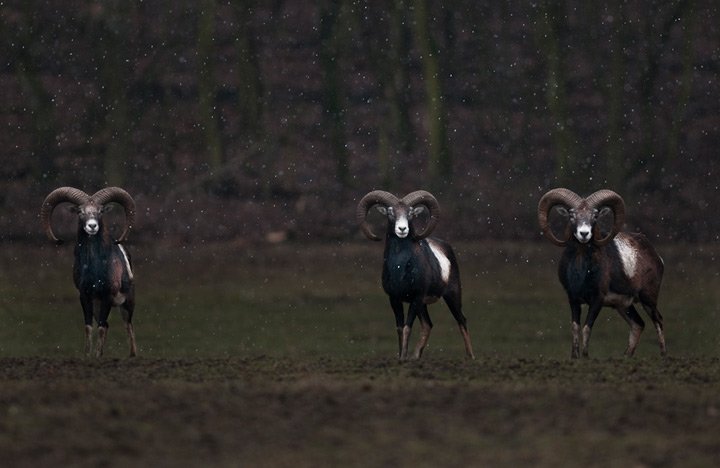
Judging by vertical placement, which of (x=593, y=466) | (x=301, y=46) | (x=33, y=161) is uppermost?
(x=301, y=46)

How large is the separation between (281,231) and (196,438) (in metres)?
29.5

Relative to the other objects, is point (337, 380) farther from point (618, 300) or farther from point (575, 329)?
point (618, 300)

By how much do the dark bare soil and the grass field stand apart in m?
0.03

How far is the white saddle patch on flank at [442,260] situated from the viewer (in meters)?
25.8

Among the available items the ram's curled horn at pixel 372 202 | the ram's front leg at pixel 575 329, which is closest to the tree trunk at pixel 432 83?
the ram's curled horn at pixel 372 202

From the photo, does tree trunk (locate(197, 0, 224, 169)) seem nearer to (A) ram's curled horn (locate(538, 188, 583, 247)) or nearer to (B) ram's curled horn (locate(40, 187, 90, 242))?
(B) ram's curled horn (locate(40, 187, 90, 242))

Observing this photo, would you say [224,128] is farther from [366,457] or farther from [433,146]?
[366,457]

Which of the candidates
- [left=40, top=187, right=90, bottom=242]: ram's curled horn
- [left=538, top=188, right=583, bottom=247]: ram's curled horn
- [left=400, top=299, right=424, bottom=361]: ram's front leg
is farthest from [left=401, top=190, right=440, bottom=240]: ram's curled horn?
[left=40, top=187, right=90, bottom=242]: ram's curled horn

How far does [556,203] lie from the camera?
2602 centimetres

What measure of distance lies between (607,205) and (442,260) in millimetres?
2352

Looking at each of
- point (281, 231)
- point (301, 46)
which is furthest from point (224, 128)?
point (281, 231)

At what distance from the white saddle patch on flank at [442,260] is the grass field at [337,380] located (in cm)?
123

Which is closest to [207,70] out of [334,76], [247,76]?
[247,76]

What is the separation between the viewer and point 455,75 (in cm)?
5688
